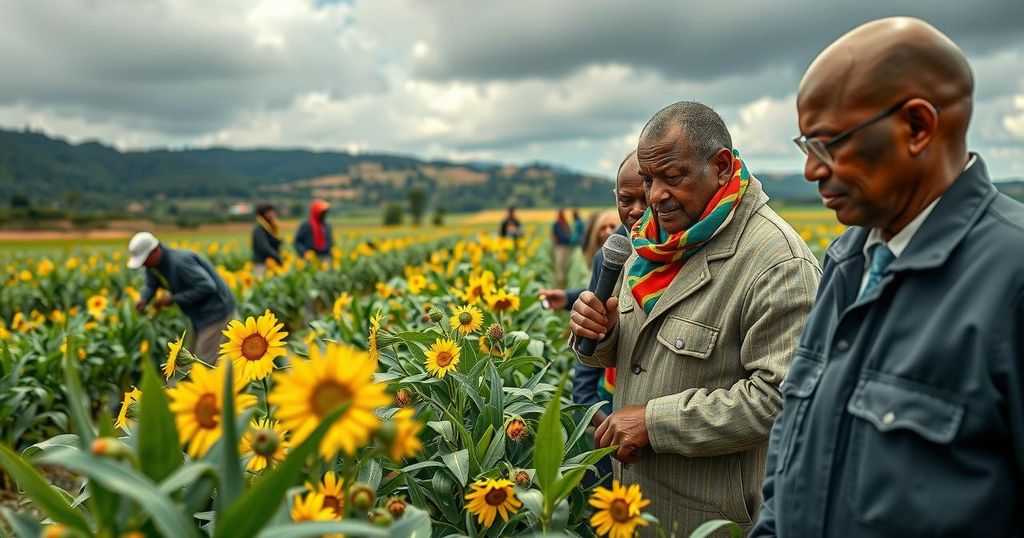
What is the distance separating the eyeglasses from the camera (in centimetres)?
110

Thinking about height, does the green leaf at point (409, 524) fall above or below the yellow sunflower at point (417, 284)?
above

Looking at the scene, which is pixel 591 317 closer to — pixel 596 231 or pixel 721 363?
pixel 721 363

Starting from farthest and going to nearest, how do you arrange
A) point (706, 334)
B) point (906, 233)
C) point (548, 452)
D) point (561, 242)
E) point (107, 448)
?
point (561, 242), point (706, 334), point (548, 452), point (906, 233), point (107, 448)

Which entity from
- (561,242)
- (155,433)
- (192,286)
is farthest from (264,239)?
(155,433)

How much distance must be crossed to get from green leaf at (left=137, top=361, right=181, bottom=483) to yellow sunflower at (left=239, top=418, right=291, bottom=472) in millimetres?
126

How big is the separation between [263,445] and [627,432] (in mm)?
1187

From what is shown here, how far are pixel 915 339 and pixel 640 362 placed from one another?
3.37ft

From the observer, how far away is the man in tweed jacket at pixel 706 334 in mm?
1800

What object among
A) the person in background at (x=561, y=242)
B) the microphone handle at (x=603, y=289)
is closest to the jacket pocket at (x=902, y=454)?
the microphone handle at (x=603, y=289)

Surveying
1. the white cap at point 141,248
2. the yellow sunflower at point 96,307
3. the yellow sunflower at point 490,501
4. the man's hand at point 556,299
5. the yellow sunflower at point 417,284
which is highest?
the man's hand at point 556,299

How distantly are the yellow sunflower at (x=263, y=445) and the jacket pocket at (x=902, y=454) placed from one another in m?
1.02

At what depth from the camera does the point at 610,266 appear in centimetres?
→ 200

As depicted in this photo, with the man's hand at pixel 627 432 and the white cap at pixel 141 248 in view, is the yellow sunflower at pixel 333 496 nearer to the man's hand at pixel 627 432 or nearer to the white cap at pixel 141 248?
the man's hand at pixel 627 432

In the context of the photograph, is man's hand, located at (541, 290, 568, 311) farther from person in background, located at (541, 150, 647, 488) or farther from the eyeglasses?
the eyeglasses
